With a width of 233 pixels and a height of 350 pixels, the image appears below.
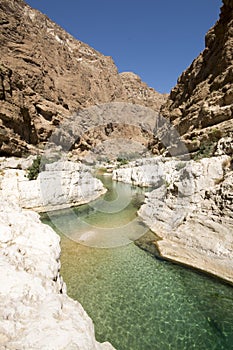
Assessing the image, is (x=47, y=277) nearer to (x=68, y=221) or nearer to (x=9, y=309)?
(x=9, y=309)

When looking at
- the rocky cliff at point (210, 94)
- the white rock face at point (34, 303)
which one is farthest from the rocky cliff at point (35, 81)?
the white rock face at point (34, 303)

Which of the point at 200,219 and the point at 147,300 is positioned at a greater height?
the point at 200,219

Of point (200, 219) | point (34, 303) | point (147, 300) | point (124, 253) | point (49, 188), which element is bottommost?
point (147, 300)

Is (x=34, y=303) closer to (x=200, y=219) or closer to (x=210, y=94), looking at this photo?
(x=200, y=219)

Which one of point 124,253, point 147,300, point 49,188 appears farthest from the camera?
point 49,188

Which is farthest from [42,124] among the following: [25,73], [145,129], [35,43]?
[145,129]

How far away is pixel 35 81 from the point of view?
6172 centimetres

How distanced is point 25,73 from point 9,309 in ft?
229

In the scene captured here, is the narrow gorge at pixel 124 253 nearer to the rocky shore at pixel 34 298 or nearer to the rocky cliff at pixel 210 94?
the rocky shore at pixel 34 298

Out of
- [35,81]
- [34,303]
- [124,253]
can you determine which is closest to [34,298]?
[34,303]

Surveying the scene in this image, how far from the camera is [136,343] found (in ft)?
17.9

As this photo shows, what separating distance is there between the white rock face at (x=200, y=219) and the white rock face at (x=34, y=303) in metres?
6.26

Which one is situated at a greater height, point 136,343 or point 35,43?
point 35,43

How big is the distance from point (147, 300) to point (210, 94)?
38635mm
